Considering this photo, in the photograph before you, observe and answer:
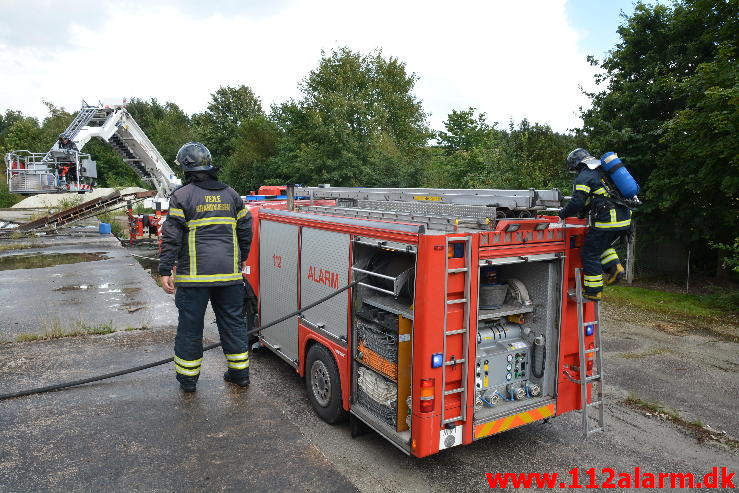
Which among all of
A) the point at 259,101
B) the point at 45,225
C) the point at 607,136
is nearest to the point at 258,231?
the point at 607,136

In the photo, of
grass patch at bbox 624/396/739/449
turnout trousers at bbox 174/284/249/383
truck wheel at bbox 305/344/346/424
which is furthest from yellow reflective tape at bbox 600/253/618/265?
turnout trousers at bbox 174/284/249/383

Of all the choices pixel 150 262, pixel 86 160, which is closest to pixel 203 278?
pixel 150 262

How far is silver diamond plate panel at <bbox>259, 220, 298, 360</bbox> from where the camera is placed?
5.25 meters

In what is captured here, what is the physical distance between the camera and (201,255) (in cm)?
475

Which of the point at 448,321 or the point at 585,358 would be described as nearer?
the point at 448,321

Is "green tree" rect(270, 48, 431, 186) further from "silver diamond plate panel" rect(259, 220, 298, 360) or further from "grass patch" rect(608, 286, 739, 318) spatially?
"silver diamond plate panel" rect(259, 220, 298, 360)

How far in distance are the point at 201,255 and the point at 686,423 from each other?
16.1ft

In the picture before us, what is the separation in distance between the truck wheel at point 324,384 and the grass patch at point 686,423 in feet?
10.2

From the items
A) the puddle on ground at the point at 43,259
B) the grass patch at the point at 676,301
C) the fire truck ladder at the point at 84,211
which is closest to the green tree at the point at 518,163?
the grass patch at the point at 676,301

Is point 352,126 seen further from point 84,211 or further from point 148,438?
point 148,438

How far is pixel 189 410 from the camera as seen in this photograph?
485cm

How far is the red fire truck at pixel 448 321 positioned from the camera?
136 inches

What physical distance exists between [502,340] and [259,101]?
142 feet

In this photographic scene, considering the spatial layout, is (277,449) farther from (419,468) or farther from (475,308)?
(475,308)
